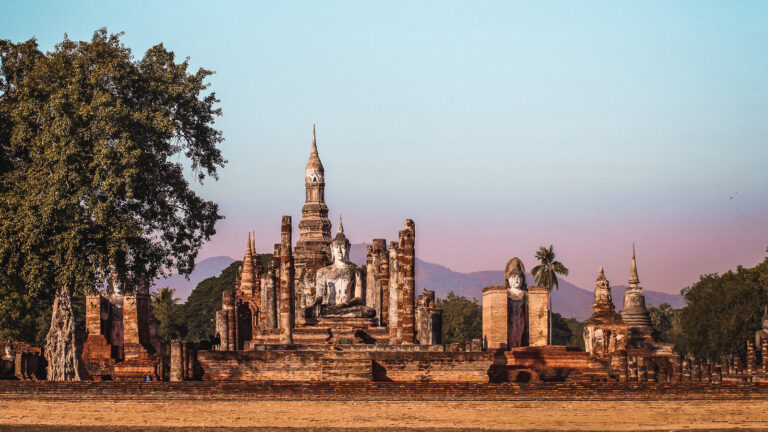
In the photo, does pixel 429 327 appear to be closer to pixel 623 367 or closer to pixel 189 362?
pixel 623 367

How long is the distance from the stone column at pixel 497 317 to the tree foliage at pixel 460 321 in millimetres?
48558

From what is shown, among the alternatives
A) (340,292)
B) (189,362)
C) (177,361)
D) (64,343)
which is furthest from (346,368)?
(340,292)

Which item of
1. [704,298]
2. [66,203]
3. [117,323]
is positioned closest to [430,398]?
[66,203]

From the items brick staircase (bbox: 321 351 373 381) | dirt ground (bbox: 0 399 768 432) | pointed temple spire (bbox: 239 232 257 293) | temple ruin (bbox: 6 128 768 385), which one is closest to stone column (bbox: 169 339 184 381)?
temple ruin (bbox: 6 128 768 385)

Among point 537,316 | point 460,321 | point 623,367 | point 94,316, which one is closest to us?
point 623,367

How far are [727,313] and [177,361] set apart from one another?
42875 millimetres

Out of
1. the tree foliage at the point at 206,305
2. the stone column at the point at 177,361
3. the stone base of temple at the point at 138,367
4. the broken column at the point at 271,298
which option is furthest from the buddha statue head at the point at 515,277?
the tree foliage at the point at 206,305

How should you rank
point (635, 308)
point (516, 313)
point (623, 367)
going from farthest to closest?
point (635, 308)
point (516, 313)
point (623, 367)

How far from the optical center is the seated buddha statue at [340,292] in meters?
33.8

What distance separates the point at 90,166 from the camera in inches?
957

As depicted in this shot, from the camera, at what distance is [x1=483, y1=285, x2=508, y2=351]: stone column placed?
30.2 metres

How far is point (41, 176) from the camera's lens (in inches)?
976

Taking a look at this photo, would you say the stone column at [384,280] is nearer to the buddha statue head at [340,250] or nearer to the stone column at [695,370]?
the buddha statue head at [340,250]

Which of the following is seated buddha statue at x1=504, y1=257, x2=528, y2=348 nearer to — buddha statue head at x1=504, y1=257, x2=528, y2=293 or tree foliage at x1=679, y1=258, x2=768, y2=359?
buddha statue head at x1=504, y1=257, x2=528, y2=293
